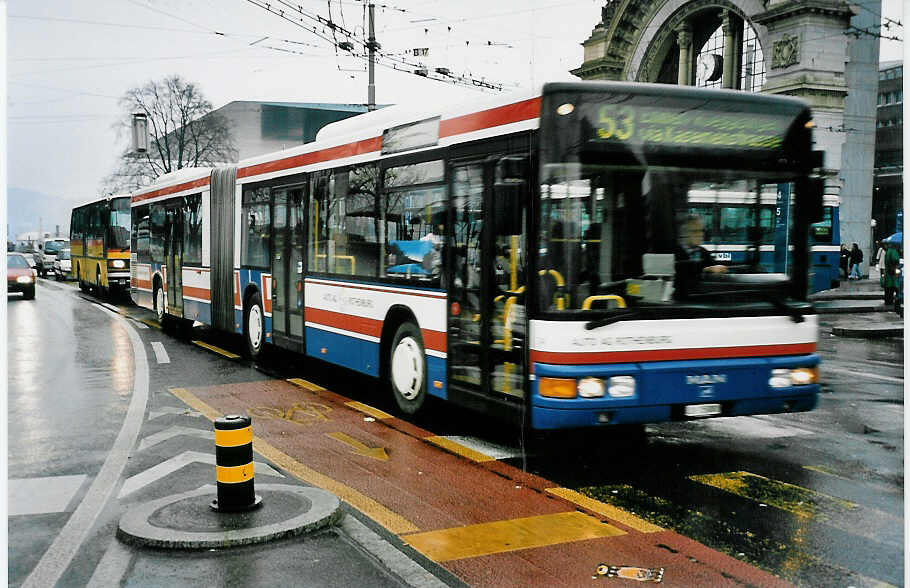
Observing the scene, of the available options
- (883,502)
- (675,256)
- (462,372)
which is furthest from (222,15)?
(883,502)

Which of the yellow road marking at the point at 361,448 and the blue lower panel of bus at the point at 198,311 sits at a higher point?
the blue lower panel of bus at the point at 198,311

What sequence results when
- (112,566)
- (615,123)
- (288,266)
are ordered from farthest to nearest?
(288,266), (615,123), (112,566)

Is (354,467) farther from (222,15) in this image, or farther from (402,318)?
(222,15)

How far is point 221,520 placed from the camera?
19.5ft

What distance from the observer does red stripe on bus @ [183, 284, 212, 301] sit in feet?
53.6

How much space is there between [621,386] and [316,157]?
611 cm

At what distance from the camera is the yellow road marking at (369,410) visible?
9.66 metres

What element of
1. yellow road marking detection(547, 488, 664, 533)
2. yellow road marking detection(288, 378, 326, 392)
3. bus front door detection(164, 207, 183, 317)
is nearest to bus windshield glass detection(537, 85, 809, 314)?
yellow road marking detection(547, 488, 664, 533)

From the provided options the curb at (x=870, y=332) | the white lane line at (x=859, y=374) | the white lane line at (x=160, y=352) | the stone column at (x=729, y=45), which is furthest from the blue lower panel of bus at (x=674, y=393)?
the stone column at (x=729, y=45)

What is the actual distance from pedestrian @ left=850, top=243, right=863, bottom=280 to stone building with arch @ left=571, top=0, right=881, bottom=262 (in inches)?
20.1

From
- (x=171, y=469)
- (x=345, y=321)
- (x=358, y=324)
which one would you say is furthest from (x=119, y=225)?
(x=171, y=469)

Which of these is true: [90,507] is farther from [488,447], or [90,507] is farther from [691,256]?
[691,256]

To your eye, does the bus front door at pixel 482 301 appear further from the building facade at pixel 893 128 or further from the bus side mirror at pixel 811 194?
the building facade at pixel 893 128

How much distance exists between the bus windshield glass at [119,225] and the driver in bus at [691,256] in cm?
2789
